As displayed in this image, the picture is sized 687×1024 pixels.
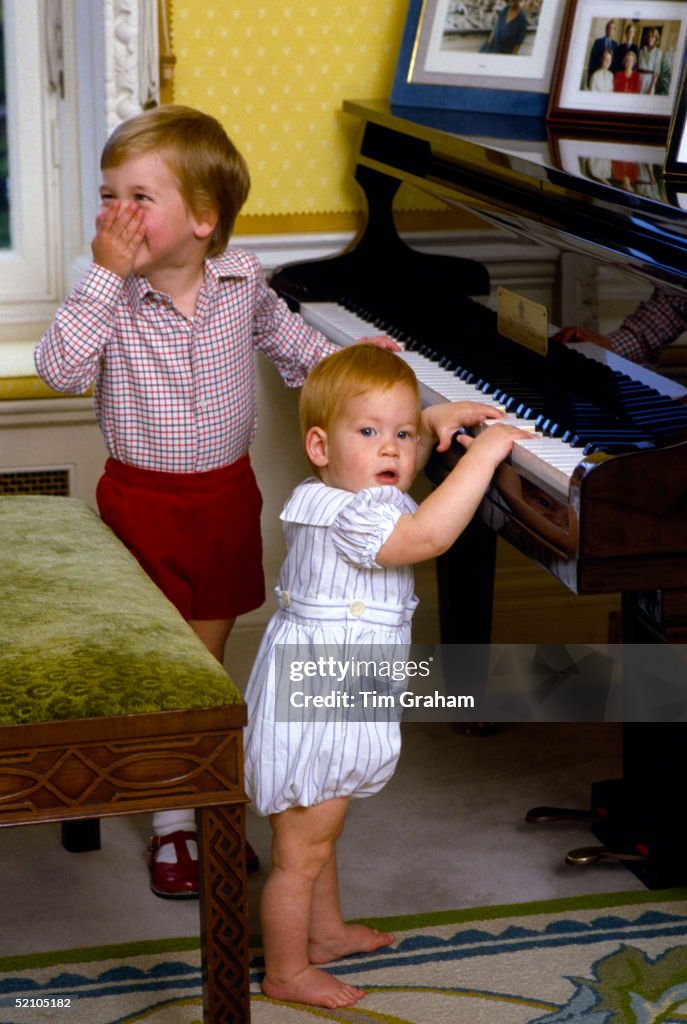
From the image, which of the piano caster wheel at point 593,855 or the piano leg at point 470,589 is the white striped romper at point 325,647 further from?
the piano leg at point 470,589

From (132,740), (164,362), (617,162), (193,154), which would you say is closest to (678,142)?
(617,162)

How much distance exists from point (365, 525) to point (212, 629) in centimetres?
65

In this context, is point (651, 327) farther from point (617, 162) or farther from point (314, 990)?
point (314, 990)

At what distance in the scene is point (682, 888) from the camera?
2422mm

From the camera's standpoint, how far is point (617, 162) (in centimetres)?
227

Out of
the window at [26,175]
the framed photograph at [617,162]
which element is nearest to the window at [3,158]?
the window at [26,175]

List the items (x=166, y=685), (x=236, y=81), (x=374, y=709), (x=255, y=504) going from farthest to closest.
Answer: (x=236, y=81) < (x=255, y=504) < (x=374, y=709) < (x=166, y=685)

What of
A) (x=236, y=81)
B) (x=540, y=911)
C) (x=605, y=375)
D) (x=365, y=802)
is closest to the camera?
(x=605, y=375)

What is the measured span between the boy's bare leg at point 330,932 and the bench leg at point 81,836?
1.76 feet

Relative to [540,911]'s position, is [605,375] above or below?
above

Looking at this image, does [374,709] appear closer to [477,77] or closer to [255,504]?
[255,504]

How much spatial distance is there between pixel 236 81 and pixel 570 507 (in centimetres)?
156

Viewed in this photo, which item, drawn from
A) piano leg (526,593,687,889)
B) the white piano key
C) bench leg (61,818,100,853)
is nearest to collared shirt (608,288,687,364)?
the white piano key

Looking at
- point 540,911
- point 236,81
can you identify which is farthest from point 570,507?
point 236,81
